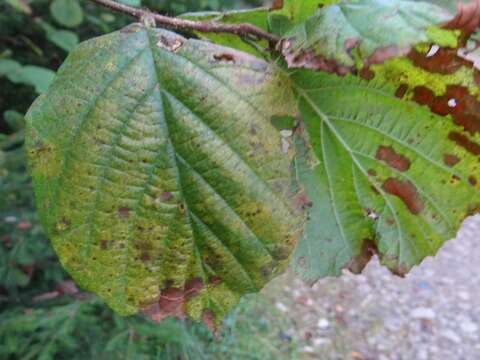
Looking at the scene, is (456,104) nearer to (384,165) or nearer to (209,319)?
(384,165)

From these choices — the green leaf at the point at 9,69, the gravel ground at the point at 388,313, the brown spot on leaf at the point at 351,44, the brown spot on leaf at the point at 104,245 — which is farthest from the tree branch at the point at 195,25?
the gravel ground at the point at 388,313

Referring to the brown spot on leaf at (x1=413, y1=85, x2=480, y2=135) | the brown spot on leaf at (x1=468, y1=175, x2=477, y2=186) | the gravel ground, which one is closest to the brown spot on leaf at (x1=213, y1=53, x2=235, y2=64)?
the brown spot on leaf at (x1=413, y1=85, x2=480, y2=135)

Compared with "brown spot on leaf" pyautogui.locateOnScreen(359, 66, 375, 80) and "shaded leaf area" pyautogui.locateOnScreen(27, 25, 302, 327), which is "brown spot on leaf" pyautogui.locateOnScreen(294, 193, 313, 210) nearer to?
"shaded leaf area" pyautogui.locateOnScreen(27, 25, 302, 327)

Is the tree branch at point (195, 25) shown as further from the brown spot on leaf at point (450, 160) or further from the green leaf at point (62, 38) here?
the green leaf at point (62, 38)

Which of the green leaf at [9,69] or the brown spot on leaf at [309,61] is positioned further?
the green leaf at [9,69]

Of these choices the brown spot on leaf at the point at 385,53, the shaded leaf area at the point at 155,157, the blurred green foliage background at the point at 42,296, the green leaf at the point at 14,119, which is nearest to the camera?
the brown spot on leaf at the point at 385,53

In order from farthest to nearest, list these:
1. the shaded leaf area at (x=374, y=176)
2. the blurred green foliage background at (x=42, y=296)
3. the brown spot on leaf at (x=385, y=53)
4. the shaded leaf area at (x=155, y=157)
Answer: the blurred green foliage background at (x=42, y=296) < the shaded leaf area at (x=374, y=176) < the shaded leaf area at (x=155, y=157) < the brown spot on leaf at (x=385, y=53)

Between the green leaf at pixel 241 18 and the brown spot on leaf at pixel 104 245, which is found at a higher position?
the green leaf at pixel 241 18
